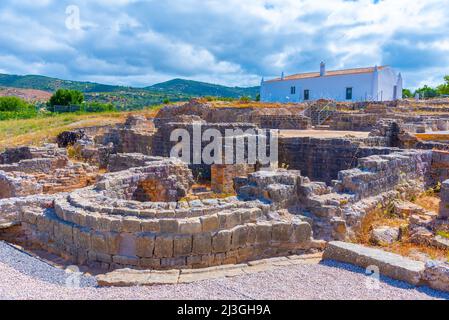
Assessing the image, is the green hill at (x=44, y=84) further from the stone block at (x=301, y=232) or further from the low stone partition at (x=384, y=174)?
the stone block at (x=301, y=232)

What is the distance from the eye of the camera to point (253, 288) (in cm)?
480

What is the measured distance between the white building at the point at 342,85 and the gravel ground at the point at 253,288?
4062 centimetres

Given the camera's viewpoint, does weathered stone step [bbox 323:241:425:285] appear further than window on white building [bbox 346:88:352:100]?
No

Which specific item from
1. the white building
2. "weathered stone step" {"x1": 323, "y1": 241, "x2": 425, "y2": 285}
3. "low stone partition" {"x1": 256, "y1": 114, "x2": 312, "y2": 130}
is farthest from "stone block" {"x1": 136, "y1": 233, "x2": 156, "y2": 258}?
the white building

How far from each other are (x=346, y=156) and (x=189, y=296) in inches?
383

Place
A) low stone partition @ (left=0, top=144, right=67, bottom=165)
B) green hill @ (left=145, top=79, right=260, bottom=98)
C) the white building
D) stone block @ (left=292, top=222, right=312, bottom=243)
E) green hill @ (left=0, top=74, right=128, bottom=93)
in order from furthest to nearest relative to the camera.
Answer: green hill @ (left=145, top=79, right=260, bottom=98)
green hill @ (left=0, top=74, right=128, bottom=93)
the white building
low stone partition @ (left=0, top=144, right=67, bottom=165)
stone block @ (left=292, top=222, right=312, bottom=243)

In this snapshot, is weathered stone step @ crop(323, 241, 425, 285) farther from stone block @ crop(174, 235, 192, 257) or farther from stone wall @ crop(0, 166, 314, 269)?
stone block @ crop(174, 235, 192, 257)

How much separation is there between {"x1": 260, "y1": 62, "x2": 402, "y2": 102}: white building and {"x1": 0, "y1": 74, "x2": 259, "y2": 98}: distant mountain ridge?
41213 mm

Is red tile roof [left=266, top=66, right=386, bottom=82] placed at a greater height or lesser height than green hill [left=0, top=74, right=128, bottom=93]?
lesser

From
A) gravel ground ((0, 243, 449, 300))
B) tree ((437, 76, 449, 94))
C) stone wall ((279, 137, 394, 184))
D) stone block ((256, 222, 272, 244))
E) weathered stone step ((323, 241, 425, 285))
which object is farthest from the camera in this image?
tree ((437, 76, 449, 94))

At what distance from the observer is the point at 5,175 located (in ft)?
34.8

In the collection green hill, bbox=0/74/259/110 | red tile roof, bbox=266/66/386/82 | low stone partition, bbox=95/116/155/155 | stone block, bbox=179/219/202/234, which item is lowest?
stone block, bbox=179/219/202/234

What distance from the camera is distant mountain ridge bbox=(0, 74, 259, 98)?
94500 millimetres
